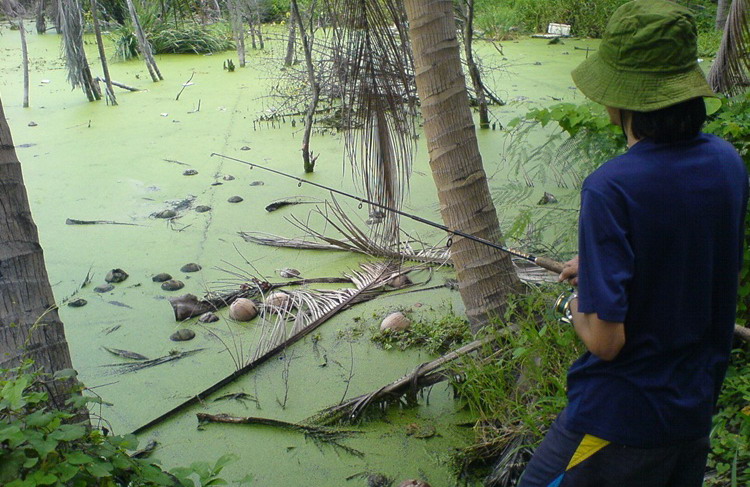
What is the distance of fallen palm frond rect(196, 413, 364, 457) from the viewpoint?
243 centimetres

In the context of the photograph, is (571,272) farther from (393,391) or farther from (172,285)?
(172,285)

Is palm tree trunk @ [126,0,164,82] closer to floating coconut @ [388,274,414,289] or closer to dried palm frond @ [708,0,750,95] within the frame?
floating coconut @ [388,274,414,289]

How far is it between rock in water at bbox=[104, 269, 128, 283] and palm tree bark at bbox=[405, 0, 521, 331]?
1.94 meters

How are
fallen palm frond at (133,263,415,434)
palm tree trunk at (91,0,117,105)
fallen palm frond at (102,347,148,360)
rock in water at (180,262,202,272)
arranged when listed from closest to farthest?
fallen palm frond at (133,263,415,434)
fallen palm frond at (102,347,148,360)
rock in water at (180,262,202,272)
palm tree trunk at (91,0,117,105)

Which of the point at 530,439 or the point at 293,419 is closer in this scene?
the point at 530,439

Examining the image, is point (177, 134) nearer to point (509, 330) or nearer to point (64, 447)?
point (509, 330)

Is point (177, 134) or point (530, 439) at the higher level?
point (177, 134)

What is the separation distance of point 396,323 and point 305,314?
0.42 meters

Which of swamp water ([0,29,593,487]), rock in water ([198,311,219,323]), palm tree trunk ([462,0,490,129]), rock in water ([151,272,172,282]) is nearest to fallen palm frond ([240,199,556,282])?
swamp water ([0,29,593,487])

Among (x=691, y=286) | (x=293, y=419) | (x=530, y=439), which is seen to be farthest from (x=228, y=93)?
(x=691, y=286)

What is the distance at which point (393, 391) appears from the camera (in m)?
2.49

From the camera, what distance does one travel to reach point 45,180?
512 centimetres

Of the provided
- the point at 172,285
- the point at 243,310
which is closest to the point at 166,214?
the point at 172,285

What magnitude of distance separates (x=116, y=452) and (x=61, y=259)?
2.60 m
